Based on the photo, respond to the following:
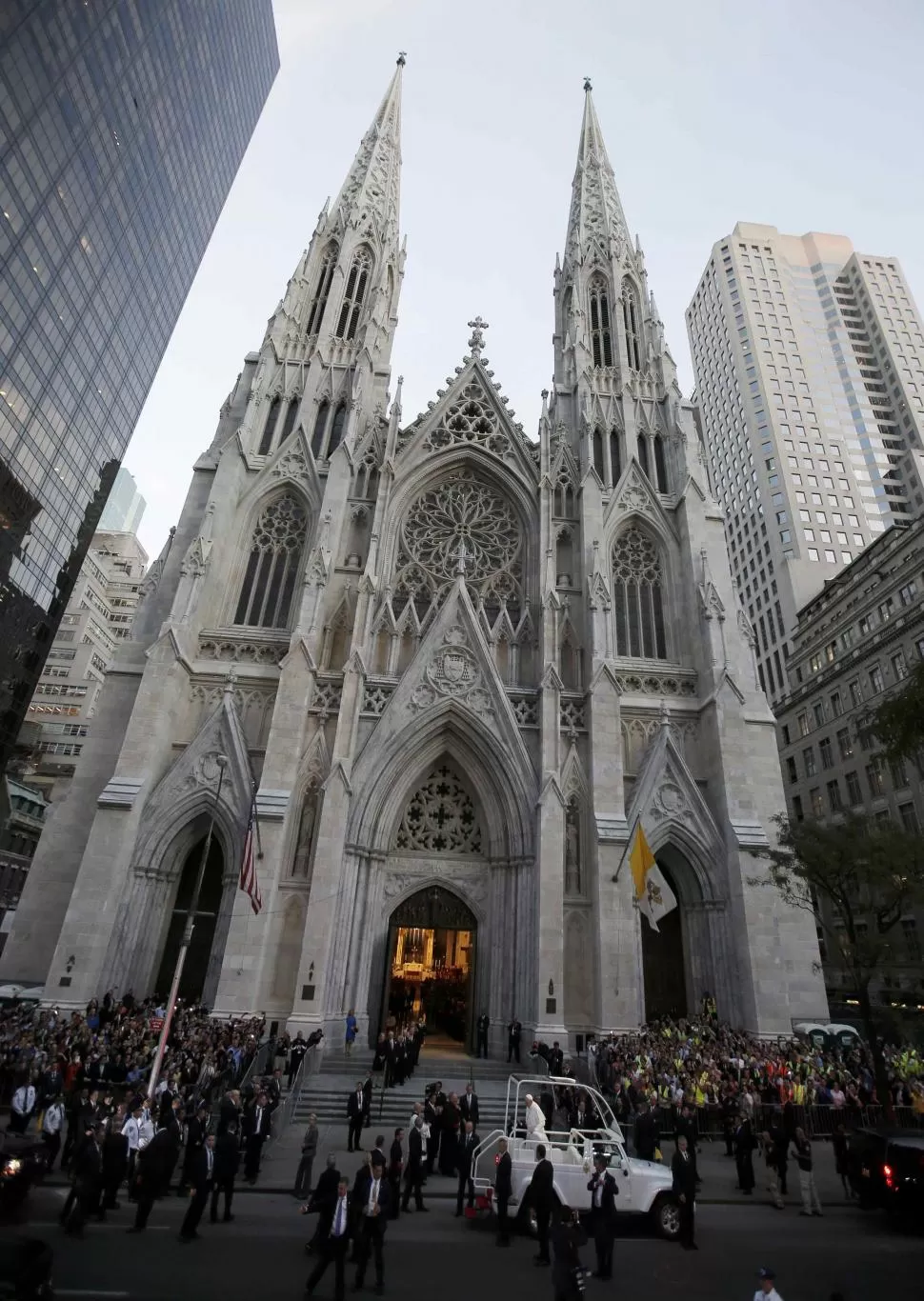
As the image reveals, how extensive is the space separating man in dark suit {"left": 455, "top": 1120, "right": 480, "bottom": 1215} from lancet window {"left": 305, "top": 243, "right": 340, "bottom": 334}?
32.6 meters

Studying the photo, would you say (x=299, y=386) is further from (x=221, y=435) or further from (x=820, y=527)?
(x=820, y=527)

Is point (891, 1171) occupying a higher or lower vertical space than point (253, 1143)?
higher

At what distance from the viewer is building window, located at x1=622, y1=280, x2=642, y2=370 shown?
3353 cm

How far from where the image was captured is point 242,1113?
10.8 m

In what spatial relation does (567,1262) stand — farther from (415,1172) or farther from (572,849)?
(572,849)

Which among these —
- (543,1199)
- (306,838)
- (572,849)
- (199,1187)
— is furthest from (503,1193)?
(306,838)

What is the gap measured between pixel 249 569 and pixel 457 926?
609 inches

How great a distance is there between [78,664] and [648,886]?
62.7 meters

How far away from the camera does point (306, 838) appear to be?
21.4 meters

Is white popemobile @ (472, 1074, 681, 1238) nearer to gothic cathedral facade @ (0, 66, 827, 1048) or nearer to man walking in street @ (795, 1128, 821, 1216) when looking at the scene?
man walking in street @ (795, 1128, 821, 1216)

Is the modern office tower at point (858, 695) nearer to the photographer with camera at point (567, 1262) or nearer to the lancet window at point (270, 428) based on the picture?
the lancet window at point (270, 428)

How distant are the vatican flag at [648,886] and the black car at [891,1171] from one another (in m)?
6.05

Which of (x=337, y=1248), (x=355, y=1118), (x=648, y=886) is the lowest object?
(x=337, y=1248)

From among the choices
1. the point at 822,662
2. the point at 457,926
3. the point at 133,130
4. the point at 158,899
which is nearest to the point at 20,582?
the point at 133,130
